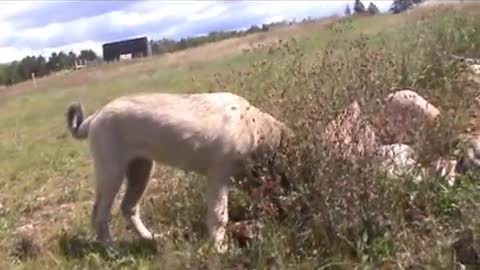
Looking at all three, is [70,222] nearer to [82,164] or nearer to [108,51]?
[82,164]

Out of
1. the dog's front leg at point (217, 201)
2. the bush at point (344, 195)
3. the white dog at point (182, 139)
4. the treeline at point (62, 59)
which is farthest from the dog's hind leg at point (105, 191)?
the treeline at point (62, 59)

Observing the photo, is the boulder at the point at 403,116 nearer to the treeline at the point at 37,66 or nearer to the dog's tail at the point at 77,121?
the dog's tail at the point at 77,121

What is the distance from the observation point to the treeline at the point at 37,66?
215ft

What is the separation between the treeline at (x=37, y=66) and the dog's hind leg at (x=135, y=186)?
5499 centimetres

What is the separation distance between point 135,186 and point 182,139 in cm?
106

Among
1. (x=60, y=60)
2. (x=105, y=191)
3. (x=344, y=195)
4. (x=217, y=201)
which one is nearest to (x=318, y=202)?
(x=344, y=195)

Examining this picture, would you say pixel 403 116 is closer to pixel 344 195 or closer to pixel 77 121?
pixel 344 195

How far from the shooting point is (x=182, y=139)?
6938 mm

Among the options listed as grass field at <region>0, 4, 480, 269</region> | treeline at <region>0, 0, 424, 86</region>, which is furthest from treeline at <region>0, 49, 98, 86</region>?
grass field at <region>0, 4, 480, 269</region>

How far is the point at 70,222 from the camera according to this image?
27.0ft

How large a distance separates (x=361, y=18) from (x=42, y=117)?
15469mm

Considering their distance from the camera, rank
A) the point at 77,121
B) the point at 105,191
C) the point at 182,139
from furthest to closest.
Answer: the point at 77,121
the point at 105,191
the point at 182,139

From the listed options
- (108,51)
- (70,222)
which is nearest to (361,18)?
(108,51)

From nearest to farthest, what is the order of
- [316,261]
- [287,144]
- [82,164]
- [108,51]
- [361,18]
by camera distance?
1. [316,261]
2. [287,144]
3. [82,164]
4. [361,18]
5. [108,51]
